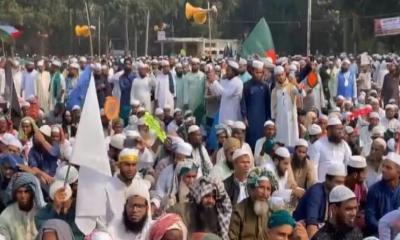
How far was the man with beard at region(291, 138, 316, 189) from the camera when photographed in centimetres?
970

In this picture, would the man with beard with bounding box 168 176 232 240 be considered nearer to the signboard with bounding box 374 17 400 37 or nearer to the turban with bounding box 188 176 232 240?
the turban with bounding box 188 176 232 240

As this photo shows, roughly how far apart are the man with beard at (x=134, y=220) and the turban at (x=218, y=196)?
0.69 m

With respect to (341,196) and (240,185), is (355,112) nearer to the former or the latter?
(240,185)

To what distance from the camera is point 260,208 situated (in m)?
7.34

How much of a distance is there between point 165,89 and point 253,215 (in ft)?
34.4

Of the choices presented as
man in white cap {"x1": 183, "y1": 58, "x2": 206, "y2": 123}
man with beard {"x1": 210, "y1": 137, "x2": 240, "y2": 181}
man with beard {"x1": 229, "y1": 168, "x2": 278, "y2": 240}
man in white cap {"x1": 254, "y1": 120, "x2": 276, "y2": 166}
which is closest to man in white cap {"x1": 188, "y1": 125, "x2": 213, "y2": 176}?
man with beard {"x1": 210, "y1": 137, "x2": 240, "y2": 181}

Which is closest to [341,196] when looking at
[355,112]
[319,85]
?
[355,112]

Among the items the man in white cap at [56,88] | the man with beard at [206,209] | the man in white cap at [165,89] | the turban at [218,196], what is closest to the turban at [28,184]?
the man with beard at [206,209]

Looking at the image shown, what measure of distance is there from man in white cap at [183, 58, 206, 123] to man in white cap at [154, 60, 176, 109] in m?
0.24

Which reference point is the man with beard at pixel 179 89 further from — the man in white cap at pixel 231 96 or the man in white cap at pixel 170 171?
the man in white cap at pixel 170 171

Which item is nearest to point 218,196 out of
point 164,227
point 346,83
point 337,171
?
point 337,171

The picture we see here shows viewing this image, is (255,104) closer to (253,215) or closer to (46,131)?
(46,131)

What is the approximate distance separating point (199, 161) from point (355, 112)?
4992mm

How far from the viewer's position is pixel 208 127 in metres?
15.5
